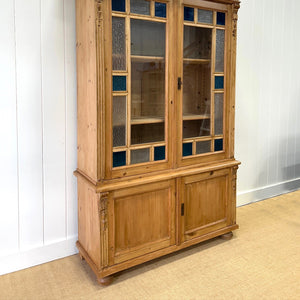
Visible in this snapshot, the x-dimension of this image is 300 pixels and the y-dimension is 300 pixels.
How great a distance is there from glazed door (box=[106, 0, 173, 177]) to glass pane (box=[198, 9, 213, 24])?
269mm

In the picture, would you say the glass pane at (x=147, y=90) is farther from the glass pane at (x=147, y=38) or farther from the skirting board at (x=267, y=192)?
the skirting board at (x=267, y=192)

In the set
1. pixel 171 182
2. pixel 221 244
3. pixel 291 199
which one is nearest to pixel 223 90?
pixel 171 182

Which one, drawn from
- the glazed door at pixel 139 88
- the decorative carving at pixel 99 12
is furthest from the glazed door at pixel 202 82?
the decorative carving at pixel 99 12

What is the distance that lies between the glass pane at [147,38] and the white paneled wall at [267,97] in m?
1.31

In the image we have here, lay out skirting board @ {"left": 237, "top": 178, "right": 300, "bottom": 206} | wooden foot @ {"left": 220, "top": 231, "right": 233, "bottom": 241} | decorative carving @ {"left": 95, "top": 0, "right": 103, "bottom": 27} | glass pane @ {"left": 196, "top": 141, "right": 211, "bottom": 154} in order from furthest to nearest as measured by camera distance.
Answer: skirting board @ {"left": 237, "top": 178, "right": 300, "bottom": 206}, wooden foot @ {"left": 220, "top": 231, "right": 233, "bottom": 241}, glass pane @ {"left": 196, "top": 141, "right": 211, "bottom": 154}, decorative carving @ {"left": 95, "top": 0, "right": 103, "bottom": 27}

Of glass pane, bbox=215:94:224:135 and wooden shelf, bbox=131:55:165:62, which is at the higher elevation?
wooden shelf, bbox=131:55:165:62

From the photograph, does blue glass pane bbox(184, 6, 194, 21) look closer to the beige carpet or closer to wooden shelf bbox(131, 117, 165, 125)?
wooden shelf bbox(131, 117, 165, 125)

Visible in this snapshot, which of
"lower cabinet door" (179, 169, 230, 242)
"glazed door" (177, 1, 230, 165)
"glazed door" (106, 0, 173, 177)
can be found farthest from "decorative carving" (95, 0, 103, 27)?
"lower cabinet door" (179, 169, 230, 242)

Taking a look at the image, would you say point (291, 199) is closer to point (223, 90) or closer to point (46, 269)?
point (223, 90)

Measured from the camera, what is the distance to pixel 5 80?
2.05 metres

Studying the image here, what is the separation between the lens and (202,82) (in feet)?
7.86

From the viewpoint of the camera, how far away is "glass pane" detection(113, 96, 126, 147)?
202 cm

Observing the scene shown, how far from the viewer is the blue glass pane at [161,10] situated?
2082 millimetres

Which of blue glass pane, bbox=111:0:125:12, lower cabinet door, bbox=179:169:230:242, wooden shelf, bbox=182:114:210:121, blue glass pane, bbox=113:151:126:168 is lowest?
lower cabinet door, bbox=179:169:230:242
